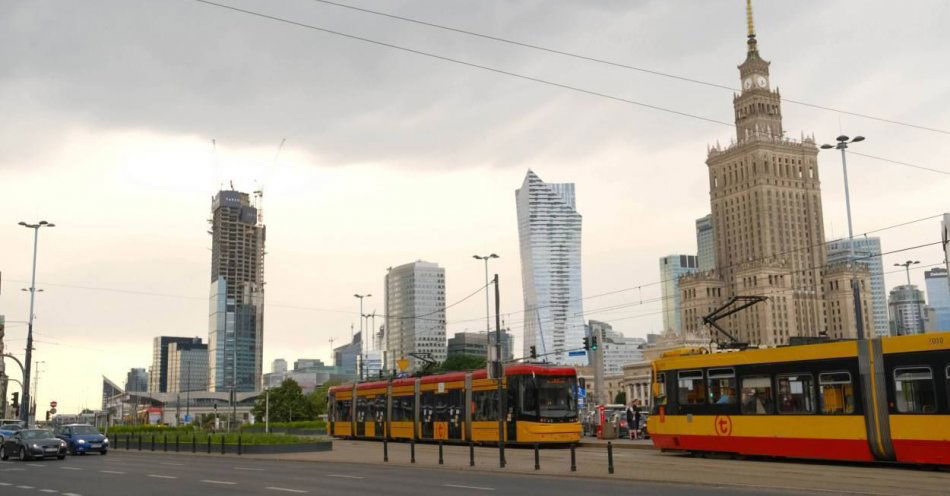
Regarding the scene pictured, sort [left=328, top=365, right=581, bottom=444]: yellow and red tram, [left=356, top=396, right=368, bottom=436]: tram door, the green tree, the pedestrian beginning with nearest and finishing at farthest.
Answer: [left=328, top=365, right=581, bottom=444]: yellow and red tram, the pedestrian, [left=356, top=396, right=368, bottom=436]: tram door, the green tree

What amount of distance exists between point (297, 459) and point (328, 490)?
1549 centimetres

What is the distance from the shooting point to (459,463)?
2933 centimetres

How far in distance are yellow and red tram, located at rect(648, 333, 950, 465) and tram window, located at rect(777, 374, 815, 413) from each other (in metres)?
0.03

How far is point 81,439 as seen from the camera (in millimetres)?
39938

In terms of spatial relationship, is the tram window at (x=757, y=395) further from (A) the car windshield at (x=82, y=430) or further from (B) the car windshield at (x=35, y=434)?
(A) the car windshield at (x=82, y=430)

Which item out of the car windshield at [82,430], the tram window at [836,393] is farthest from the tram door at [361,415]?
the tram window at [836,393]

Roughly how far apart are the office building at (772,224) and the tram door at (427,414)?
505 ft

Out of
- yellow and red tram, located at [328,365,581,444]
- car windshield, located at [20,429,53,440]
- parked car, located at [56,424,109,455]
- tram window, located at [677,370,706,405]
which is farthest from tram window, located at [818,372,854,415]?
parked car, located at [56,424,109,455]

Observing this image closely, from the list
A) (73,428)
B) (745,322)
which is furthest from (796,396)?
(745,322)

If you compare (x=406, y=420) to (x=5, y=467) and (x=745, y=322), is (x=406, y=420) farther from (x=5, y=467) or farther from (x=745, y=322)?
(x=745, y=322)

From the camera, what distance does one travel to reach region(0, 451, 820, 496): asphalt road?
61.7 feet

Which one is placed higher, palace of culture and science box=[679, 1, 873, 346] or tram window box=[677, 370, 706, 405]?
palace of culture and science box=[679, 1, 873, 346]

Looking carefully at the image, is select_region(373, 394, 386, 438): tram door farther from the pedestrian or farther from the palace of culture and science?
the palace of culture and science

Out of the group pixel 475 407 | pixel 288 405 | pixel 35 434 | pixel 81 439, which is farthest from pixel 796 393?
pixel 288 405
